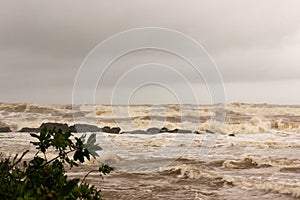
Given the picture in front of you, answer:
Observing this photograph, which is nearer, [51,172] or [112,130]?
[51,172]

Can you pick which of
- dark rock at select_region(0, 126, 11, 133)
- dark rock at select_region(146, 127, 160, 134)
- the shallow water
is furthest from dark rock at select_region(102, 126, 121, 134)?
dark rock at select_region(0, 126, 11, 133)

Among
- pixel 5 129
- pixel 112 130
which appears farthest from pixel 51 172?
pixel 5 129

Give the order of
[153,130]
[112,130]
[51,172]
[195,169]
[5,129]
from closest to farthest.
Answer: [51,172] → [195,169] → [112,130] → [153,130] → [5,129]

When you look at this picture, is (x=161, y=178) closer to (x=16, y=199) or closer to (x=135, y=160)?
(x=135, y=160)

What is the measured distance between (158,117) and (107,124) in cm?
840

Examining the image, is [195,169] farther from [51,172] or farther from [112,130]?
[112,130]

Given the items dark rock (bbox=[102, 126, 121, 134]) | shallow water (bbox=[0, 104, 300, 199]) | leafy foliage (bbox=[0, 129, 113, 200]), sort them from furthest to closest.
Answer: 1. dark rock (bbox=[102, 126, 121, 134])
2. shallow water (bbox=[0, 104, 300, 199])
3. leafy foliage (bbox=[0, 129, 113, 200])

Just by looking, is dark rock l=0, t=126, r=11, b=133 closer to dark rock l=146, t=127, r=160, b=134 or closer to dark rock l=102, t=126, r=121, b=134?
dark rock l=102, t=126, r=121, b=134

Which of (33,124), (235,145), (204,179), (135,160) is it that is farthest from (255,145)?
(33,124)

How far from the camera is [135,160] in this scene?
538 inches

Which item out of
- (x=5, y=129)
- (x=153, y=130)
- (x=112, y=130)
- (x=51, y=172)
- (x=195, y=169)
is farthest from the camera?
(x=5, y=129)

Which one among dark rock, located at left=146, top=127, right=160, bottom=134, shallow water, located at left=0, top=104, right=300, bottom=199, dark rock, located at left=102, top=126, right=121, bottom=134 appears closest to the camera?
shallow water, located at left=0, top=104, right=300, bottom=199

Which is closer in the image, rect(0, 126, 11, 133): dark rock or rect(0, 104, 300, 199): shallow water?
rect(0, 104, 300, 199): shallow water

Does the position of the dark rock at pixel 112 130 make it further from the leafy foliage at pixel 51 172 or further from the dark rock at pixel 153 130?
the leafy foliage at pixel 51 172
